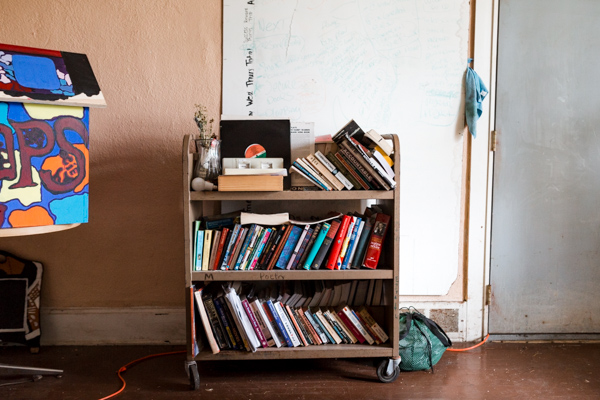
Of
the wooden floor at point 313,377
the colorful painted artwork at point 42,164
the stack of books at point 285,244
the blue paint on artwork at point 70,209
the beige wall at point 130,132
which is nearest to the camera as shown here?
the colorful painted artwork at point 42,164

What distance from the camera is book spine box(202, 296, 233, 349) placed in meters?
1.90

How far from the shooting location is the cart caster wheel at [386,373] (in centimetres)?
191

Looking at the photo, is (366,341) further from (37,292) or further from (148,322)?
(37,292)

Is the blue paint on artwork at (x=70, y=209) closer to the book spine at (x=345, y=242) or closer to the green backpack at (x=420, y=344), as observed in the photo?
the book spine at (x=345, y=242)

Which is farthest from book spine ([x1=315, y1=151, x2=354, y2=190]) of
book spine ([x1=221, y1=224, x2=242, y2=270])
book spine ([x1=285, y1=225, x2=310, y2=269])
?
book spine ([x1=221, y1=224, x2=242, y2=270])

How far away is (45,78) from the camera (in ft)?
5.48

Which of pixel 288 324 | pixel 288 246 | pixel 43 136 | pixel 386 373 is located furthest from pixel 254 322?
pixel 43 136

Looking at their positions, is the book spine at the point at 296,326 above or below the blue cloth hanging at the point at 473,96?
below

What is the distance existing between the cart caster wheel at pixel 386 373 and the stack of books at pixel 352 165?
0.75 metres

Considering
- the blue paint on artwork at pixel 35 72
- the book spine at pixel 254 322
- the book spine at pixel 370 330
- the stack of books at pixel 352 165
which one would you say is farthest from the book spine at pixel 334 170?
the blue paint on artwork at pixel 35 72

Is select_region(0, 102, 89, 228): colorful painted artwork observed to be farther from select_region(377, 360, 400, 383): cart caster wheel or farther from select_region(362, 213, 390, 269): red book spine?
select_region(377, 360, 400, 383): cart caster wheel

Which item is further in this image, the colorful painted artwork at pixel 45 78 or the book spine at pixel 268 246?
the book spine at pixel 268 246

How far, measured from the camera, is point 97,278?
90.9 inches

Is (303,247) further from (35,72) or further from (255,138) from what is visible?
(35,72)
